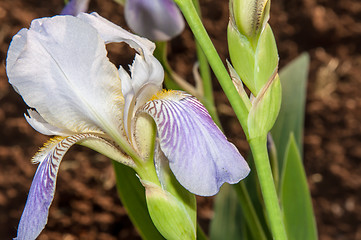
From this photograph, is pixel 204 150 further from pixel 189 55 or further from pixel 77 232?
pixel 189 55

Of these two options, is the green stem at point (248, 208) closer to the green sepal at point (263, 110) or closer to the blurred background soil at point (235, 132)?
the green sepal at point (263, 110)

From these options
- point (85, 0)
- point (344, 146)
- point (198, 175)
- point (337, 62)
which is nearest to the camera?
point (198, 175)

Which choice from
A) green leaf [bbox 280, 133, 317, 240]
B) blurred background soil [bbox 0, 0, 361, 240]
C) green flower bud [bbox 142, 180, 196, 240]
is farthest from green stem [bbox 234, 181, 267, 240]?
blurred background soil [bbox 0, 0, 361, 240]

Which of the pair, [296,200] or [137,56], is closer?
[137,56]

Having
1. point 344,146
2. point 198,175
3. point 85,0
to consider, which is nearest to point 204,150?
point 198,175

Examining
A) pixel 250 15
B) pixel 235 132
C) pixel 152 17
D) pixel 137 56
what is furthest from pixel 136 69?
pixel 235 132

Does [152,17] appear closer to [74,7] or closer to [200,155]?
[74,7]

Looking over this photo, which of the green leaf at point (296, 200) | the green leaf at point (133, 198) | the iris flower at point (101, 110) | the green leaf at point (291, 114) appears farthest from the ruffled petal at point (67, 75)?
the green leaf at point (291, 114)
